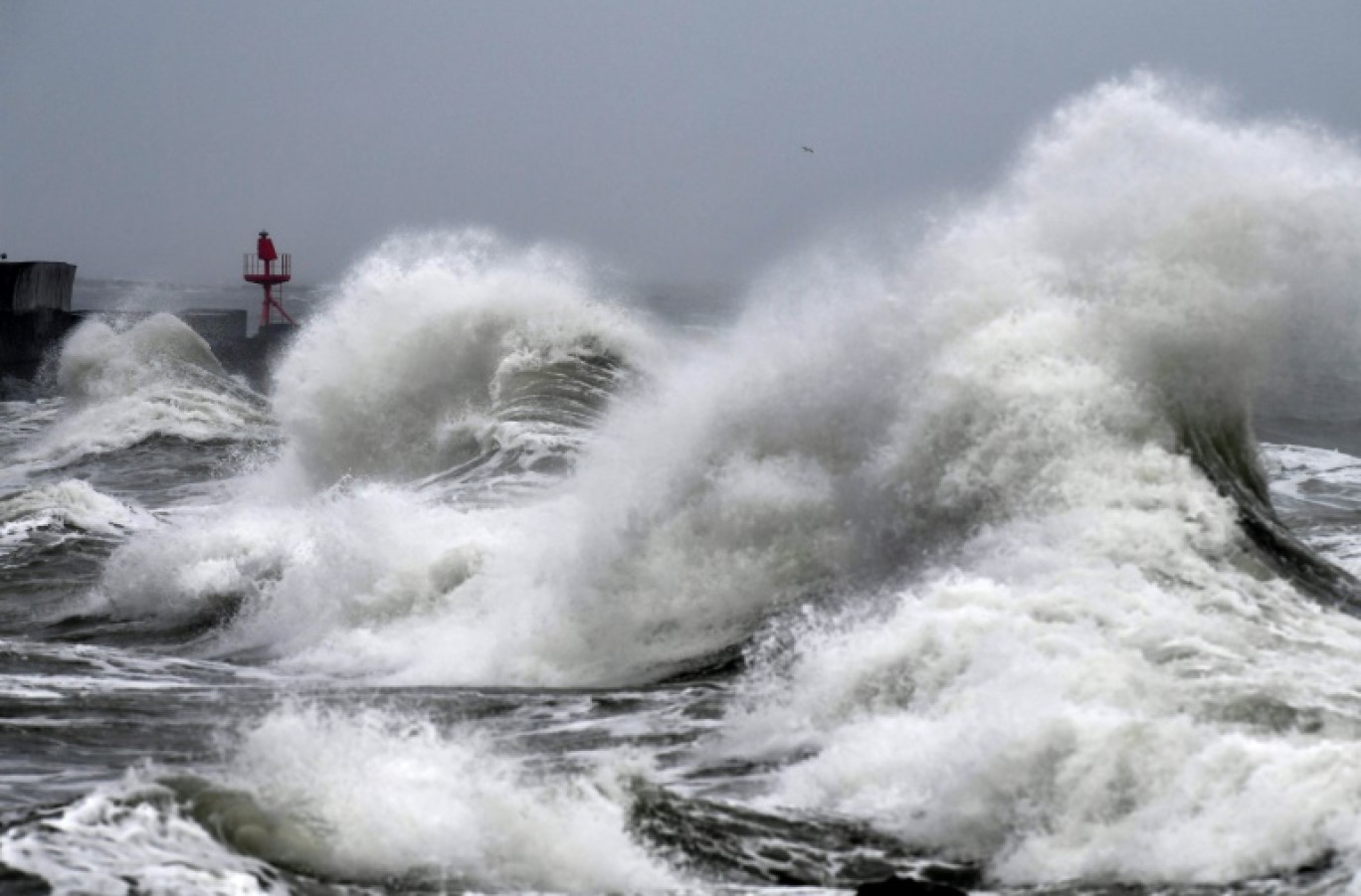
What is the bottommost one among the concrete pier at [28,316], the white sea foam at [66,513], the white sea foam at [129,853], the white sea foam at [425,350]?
the white sea foam at [129,853]

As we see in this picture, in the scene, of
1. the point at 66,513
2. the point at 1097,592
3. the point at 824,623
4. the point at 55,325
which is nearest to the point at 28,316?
the point at 55,325

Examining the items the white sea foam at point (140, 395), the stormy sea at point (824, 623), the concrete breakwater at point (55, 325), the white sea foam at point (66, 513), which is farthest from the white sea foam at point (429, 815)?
the concrete breakwater at point (55, 325)

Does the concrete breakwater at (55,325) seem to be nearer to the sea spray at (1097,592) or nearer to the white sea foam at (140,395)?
the white sea foam at (140,395)

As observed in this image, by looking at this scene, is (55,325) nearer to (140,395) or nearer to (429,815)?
(140,395)

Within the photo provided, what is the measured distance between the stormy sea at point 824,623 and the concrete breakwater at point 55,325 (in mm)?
16232

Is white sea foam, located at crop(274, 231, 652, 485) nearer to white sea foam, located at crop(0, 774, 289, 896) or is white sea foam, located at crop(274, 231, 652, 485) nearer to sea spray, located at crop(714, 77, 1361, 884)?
sea spray, located at crop(714, 77, 1361, 884)

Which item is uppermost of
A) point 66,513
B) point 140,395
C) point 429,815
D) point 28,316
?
point 28,316

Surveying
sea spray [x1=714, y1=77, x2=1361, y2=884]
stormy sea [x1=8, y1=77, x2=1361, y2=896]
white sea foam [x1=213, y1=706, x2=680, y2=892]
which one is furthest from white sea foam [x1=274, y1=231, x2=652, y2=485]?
white sea foam [x1=213, y1=706, x2=680, y2=892]

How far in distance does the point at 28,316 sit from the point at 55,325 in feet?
3.13

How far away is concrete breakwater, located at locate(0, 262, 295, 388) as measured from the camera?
30991 millimetres

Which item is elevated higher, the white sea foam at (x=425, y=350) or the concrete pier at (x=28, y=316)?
the concrete pier at (x=28, y=316)

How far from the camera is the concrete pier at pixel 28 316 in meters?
30.9

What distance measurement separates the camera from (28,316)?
3141 cm

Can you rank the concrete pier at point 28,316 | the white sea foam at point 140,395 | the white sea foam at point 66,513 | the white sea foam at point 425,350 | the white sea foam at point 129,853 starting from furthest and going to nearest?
the concrete pier at point 28,316 < the white sea foam at point 140,395 < the white sea foam at point 425,350 < the white sea foam at point 66,513 < the white sea foam at point 129,853
